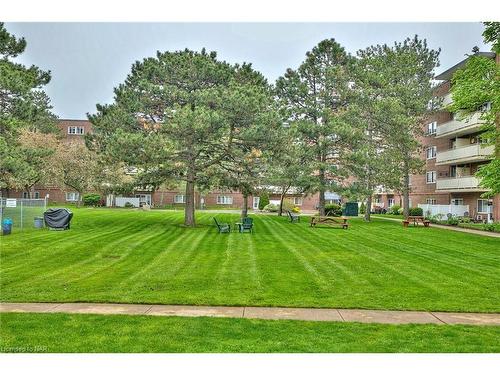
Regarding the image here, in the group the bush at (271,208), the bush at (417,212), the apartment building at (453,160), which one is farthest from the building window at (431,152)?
the bush at (271,208)

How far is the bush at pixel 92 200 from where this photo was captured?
56719mm

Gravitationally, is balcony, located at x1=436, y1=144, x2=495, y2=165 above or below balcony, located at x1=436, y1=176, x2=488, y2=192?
above

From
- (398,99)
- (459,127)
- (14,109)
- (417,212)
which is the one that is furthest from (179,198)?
(14,109)

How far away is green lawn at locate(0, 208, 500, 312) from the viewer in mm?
9328

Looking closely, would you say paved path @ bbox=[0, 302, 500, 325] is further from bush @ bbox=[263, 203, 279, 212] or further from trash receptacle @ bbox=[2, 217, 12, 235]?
bush @ bbox=[263, 203, 279, 212]

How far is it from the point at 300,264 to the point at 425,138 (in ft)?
112

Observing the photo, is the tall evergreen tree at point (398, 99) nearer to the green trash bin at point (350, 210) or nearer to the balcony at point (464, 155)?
the balcony at point (464, 155)

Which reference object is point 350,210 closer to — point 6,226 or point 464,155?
point 464,155

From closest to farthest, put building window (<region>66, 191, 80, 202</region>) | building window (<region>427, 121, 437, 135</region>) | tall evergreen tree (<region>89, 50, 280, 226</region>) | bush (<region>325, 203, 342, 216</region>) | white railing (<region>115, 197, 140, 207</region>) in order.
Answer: tall evergreen tree (<region>89, 50, 280, 226</region>) < building window (<region>427, 121, 437, 135</region>) < bush (<region>325, 203, 342, 216</region>) < white railing (<region>115, 197, 140, 207</region>) < building window (<region>66, 191, 80, 202</region>)

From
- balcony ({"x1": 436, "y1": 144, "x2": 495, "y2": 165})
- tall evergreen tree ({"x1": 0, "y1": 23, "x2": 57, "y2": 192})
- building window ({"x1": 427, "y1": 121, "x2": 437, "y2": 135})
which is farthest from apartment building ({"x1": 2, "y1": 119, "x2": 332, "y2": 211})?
tall evergreen tree ({"x1": 0, "y1": 23, "x2": 57, "y2": 192})

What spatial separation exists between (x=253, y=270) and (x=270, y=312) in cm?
438

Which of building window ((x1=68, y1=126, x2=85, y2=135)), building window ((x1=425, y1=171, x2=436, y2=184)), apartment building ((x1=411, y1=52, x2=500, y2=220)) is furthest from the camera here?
building window ((x1=68, y1=126, x2=85, y2=135))

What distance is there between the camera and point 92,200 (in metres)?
56.7

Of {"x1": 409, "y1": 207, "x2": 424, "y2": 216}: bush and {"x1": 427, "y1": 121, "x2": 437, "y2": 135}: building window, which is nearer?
{"x1": 409, "y1": 207, "x2": 424, "y2": 216}: bush
